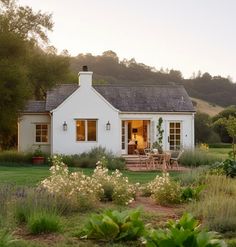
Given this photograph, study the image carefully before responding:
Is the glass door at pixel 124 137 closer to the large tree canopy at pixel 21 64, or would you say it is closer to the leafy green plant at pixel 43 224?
the large tree canopy at pixel 21 64

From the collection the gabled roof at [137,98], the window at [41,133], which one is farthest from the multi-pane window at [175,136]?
the window at [41,133]

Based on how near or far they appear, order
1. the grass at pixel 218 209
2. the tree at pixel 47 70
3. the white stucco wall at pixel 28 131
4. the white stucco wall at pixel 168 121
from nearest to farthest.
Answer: the grass at pixel 218 209 → the white stucco wall at pixel 168 121 → the white stucco wall at pixel 28 131 → the tree at pixel 47 70

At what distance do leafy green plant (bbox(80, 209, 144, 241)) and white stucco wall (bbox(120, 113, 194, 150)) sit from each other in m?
22.1

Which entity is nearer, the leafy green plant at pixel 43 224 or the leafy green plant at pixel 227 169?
the leafy green plant at pixel 43 224

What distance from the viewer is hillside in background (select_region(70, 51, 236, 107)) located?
7015 centimetres

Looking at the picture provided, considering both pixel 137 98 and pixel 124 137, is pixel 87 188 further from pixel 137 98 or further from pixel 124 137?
pixel 137 98

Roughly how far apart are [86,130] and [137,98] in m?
3.98

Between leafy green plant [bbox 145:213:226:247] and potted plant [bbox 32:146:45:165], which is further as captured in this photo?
potted plant [bbox 32:146:45:165]

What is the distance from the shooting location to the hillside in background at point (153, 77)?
230 ft

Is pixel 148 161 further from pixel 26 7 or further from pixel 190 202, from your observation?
pixel 26 7

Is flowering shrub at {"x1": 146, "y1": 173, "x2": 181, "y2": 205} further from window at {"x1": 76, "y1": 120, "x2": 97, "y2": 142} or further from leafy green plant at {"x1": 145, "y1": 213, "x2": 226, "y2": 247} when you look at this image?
window at {"x1": 76, "y1": 120, "x2": 97, "y2": 142}

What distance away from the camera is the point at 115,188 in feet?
38.9

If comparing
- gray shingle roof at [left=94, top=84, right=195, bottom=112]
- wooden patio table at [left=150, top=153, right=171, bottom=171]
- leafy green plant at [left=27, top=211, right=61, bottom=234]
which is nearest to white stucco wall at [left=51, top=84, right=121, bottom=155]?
gray shingle roof at [left=94, top=84, right=195, bottom=112]

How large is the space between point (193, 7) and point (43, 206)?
12248 millimetres
